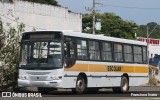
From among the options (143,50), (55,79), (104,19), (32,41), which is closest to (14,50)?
(32,41)

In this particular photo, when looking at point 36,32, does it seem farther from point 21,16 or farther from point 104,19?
point 104,19

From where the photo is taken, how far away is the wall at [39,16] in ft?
163

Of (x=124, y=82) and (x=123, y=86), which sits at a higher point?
(x=124, y=82)

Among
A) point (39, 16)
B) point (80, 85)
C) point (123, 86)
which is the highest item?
point (39, 16)

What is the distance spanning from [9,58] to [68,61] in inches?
169

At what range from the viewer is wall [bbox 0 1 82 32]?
4976 cm

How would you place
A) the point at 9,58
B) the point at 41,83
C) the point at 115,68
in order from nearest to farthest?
the point at 41,83
the point at 9,58
the point at 115,68

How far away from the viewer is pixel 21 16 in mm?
51688

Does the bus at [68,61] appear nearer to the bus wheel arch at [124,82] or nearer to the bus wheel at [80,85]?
the bus wheel at [80,85]

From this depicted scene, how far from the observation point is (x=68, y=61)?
23.1m

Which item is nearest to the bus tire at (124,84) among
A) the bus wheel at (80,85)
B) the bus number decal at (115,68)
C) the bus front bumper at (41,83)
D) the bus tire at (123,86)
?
the bus tire at (123,86)

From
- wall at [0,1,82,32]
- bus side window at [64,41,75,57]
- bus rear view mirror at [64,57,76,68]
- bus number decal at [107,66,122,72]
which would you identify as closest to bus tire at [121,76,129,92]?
bus number decal at [107,66,122,72]

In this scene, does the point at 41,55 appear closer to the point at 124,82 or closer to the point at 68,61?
the point at 68,61

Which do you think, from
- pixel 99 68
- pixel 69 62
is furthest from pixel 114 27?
pixel 69 62
